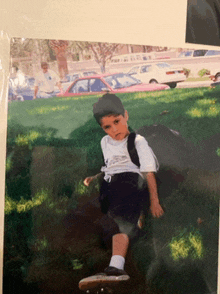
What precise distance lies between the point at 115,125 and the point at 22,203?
0.38 m

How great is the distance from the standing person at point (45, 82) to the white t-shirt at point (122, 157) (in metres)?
0.23

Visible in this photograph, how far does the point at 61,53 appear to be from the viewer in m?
0.83

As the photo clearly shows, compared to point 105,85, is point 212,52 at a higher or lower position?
higher

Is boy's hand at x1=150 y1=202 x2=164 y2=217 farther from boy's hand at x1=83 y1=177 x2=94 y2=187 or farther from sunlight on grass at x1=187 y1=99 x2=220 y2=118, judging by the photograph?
sunlight on grass at x1=187 y1=99 x2=220 y2=118

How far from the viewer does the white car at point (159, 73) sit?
881 millimetres

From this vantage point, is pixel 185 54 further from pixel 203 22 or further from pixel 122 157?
pixel 122 157

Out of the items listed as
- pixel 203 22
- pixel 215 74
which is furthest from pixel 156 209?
pixel 203 22

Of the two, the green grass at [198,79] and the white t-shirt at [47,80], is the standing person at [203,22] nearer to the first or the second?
the green grass at [198,79]

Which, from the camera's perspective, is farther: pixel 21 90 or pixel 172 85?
pixel 172 85

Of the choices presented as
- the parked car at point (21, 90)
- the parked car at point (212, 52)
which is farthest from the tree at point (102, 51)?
the parked car at point (212, 52)

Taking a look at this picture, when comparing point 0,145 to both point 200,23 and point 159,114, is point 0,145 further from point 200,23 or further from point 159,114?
point 200,23

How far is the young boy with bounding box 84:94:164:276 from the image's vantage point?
845 millimetres

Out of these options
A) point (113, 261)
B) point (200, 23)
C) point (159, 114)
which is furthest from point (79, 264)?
point (200, 23)

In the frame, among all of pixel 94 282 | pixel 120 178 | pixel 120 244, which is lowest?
pixel 94 282
